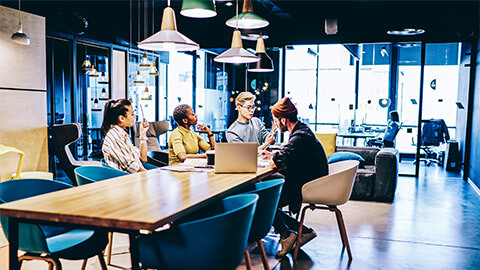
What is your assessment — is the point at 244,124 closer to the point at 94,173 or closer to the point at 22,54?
the point at 94,173

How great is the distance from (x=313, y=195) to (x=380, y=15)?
586 centimetres

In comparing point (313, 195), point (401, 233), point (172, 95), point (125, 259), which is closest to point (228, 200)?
point (313, 195)

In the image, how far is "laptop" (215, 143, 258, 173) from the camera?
3.20 meters

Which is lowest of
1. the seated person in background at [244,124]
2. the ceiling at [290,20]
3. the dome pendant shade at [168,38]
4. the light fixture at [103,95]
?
the seated person in background at [244,124]

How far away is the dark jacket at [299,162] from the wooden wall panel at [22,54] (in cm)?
417

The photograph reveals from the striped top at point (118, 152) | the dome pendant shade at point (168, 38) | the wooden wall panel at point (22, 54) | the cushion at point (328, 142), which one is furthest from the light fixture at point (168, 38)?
the cushion at point (328, 142)

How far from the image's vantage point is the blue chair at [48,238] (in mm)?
2197

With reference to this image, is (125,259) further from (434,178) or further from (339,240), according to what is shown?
(434,178)

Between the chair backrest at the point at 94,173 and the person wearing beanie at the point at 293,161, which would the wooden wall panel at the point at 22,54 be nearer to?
the chair backrest at the point at 94,173

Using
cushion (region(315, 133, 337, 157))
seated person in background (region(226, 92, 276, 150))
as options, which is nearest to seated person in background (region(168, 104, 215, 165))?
seated person in background (region(226, 92, 276, 150))

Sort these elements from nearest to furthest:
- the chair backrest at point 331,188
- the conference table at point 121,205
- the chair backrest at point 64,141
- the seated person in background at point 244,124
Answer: the conference table at point 121,205 < the chair backrest at point 331,188 < the seated person in background at point 244,124 < the chair backrest at point 64,141

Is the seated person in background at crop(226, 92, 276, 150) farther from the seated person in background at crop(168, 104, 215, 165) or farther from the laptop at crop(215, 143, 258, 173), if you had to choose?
the laptop at crop(215, 143, 258, 173)

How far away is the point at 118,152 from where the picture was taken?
3.67 metres

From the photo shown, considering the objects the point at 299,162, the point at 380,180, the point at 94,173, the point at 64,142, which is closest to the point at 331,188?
the point at 299,162
